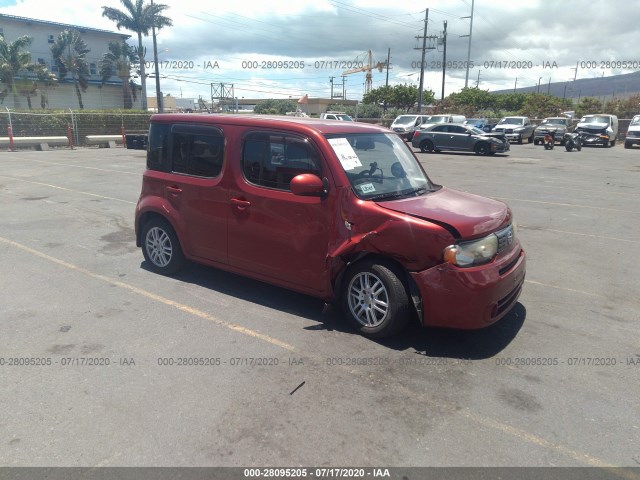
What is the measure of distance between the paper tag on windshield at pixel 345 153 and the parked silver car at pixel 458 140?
21.5 meters

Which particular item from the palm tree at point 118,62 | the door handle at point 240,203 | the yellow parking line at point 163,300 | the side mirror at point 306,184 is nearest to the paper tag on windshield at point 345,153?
the side mirror at point 306,184

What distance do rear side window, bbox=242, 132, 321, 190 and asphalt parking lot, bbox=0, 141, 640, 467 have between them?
1298 millimetres

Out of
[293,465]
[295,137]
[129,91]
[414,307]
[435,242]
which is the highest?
[129,91]

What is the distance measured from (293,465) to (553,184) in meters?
13.7

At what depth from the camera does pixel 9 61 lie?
4441 centimetres

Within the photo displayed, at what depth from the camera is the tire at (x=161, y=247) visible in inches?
222

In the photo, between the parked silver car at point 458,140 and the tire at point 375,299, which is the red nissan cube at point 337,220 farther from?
the parked silver car at point 458,140

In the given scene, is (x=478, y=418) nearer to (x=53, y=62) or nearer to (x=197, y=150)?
(x=197, y=150)

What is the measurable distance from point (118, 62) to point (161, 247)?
55919 mm

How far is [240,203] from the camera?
15.9 feet

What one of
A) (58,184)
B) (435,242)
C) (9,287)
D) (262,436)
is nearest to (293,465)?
(262,436)

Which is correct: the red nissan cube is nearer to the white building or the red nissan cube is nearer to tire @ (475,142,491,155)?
tire @ (475,142,491,155)

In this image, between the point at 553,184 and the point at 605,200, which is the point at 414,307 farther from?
the point at 553,184

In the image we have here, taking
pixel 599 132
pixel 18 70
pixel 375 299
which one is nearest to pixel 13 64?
pixel 18 70
